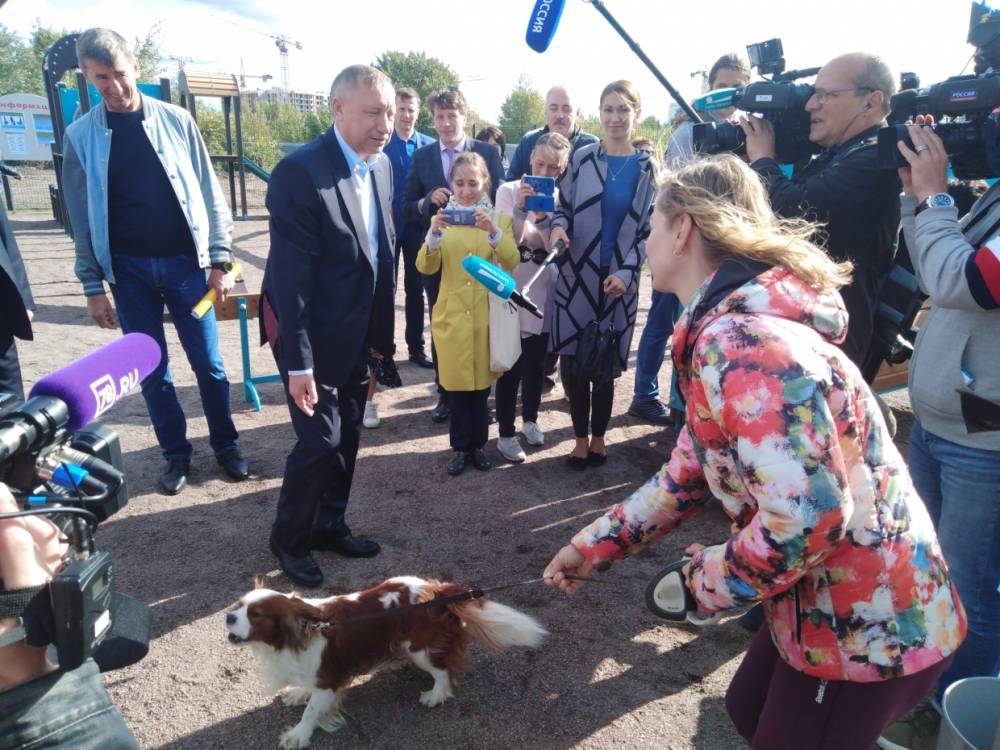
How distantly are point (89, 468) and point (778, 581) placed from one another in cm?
143

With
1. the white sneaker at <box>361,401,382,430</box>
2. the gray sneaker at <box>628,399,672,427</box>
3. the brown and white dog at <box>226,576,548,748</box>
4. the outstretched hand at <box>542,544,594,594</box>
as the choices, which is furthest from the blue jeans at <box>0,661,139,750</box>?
the gray sneaker at <box>628,399,672,427</box>

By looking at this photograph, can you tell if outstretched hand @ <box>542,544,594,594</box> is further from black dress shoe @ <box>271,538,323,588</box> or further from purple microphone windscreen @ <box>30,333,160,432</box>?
black dress shoe @ <box>271,538,323,588</box>

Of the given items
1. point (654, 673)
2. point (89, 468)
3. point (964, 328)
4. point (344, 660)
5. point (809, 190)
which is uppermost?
point (809, 190)

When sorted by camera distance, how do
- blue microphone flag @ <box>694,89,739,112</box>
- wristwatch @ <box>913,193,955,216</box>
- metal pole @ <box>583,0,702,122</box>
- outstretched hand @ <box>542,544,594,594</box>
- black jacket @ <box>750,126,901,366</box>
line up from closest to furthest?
1. outstretched hand @ <box>542,544,594,594</box>
2. wristwatch @ <box>913,193,955,216</box>
3. black jacket @ <box>750,126,901,366</box>
4. blue microphone flag @ <box>694,89,739,112</box>
5. metal pole @ <box>583,0,702,122</box>

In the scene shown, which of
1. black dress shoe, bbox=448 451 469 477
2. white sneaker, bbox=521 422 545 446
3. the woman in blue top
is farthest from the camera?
white sneaker, bbox=521 422 545 446

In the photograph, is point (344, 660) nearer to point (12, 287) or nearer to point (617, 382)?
point (12, 287)

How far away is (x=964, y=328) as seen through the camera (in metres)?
2.12

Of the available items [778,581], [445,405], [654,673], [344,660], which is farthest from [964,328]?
[445,405]

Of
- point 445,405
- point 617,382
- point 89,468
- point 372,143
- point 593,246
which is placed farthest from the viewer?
point 617,382

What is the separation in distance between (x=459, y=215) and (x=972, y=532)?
301 cm

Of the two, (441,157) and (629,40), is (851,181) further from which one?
(441,157)

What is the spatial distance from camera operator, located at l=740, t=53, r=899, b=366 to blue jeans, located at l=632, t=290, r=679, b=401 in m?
2.46

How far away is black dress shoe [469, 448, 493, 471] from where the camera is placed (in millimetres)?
4508

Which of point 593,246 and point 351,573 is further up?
point 593,246
